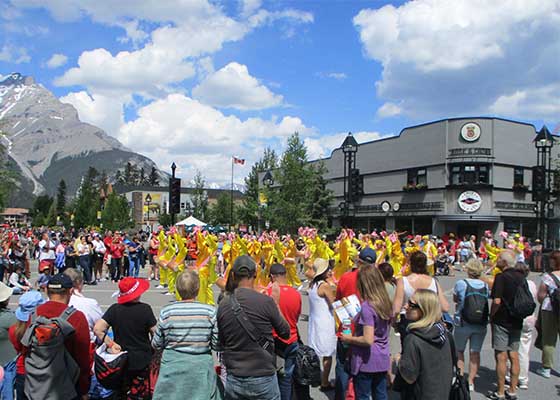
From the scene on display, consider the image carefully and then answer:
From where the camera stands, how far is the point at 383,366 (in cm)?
426

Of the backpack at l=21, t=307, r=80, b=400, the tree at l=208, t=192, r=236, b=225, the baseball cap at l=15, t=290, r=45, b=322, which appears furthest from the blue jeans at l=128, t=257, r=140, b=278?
the tree at l=208, t=192, r=236, b=225

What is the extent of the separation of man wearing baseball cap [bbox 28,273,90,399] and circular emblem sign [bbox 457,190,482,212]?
31.1 meters

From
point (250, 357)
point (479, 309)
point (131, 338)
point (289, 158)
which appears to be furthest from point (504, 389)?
point (289, 158)

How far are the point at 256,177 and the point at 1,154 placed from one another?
1315 inches

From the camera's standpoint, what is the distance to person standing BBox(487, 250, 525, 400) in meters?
5.56

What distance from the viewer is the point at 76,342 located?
3615 millimetres

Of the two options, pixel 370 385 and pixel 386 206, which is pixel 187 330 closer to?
pixel 370 385

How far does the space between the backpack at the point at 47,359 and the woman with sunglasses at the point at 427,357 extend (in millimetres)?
2587

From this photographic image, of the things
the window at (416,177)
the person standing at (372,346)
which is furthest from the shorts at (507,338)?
the window at (416,177)

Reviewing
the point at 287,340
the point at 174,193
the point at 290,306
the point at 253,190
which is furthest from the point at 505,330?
the point at 253,190

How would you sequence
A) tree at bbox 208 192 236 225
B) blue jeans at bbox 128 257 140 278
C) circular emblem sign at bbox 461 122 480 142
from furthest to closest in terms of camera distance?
tree at bbox 208 192 236 225
circular emblem sign at bbox 461 122 480 142
blue jeans at bbox 128 257 140 278

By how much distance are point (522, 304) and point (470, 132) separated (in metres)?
28.6

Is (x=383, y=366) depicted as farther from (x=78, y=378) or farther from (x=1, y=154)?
(x=1, y=154)

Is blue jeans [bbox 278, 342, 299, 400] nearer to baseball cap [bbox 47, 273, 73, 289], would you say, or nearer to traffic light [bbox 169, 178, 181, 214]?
baseball cap [bbox 47, 273, 73, 289]
